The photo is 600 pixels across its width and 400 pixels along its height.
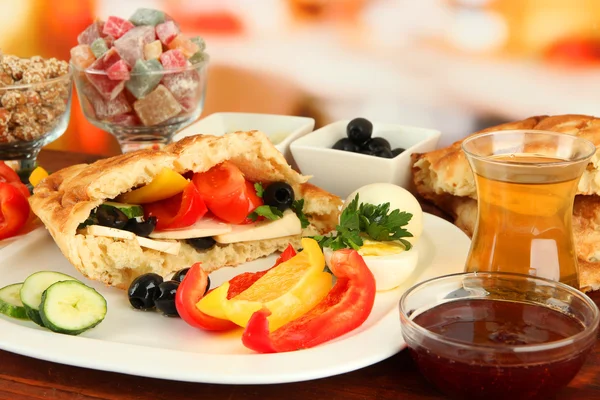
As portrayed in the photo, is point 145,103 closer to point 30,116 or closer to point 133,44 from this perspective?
point 133,44

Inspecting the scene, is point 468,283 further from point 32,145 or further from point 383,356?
point 32,145

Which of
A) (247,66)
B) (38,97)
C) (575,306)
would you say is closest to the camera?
(575,306)

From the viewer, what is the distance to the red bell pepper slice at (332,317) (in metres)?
2.06

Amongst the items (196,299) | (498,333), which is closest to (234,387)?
(196,299)

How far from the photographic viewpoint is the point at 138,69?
3.63 m

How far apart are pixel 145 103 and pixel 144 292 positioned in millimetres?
1495

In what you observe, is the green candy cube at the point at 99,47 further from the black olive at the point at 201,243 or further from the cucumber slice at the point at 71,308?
the cucumber slice at the point at 71,308

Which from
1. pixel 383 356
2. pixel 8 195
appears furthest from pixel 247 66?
pixel 383 356

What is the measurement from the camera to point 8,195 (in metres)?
3.07

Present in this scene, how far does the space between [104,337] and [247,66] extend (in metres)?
2.49

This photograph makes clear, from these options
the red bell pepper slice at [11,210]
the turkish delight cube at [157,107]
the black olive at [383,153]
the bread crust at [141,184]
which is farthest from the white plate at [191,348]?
the turkish delight cube at [157,107]

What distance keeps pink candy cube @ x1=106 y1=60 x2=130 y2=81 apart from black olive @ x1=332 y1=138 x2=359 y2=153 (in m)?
1.03

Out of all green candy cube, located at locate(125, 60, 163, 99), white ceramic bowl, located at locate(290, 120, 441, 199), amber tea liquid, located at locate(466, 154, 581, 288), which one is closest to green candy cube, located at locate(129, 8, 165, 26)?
green candy cube, located at locate(125, 60, 163, 99)

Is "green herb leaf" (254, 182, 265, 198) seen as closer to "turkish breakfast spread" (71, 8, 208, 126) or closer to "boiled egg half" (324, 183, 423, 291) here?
"boiled egg half" (324, 183, 423, 291)
